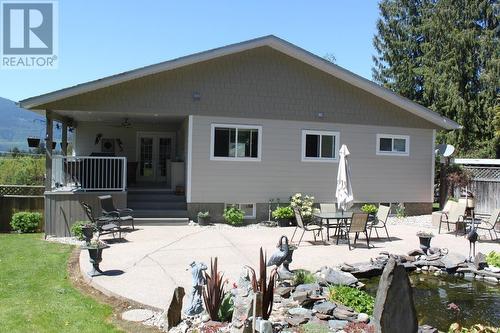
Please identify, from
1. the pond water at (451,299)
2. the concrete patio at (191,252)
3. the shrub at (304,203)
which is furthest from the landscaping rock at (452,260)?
the shrub at (304,203)

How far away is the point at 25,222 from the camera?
13594 mm

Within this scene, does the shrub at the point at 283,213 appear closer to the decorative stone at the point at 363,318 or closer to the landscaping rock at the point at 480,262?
the landscaping rock at the point at 480,262

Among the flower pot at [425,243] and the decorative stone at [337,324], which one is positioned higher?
the flower pot at [425,243]

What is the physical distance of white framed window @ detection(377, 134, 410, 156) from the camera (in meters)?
15.7

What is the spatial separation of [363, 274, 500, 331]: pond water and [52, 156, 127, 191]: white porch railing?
8.48m

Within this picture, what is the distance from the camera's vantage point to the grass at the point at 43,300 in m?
5.23

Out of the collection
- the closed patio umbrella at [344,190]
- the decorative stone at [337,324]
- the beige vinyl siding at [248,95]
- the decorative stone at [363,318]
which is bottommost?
the decorative stone at [337,324]

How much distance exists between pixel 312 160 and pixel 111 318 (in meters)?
10.3

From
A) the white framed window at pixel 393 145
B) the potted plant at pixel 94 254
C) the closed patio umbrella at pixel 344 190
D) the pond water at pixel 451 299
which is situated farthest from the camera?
the white framed window at pixel 393 145

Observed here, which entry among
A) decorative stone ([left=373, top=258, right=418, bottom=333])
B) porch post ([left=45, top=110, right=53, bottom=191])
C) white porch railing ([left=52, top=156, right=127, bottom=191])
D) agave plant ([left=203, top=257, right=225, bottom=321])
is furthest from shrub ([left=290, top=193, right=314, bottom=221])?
decorative stone ([left=373, top=258, right=418, bottom=333])

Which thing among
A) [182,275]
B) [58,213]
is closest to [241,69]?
[58,213]

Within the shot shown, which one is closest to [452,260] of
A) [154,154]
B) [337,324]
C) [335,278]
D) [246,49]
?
[335,278]

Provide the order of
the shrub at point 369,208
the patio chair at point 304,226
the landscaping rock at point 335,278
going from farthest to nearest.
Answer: the shrub at point 369,208
the patio chair at point 304,226
the landscaping rock at point 335,278

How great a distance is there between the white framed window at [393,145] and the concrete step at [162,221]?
23.7 feet
